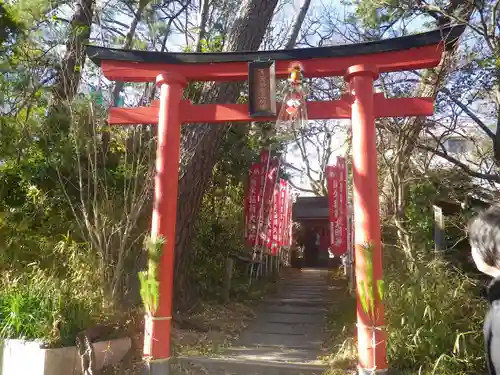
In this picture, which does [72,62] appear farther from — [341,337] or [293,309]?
[293,309]

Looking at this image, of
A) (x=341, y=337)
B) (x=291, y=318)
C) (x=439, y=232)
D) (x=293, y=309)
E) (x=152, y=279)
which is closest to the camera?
(x=152, y=279)

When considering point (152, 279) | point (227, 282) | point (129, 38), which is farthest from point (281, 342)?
point (129, 38)

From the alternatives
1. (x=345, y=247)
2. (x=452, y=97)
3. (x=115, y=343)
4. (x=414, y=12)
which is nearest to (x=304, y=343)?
(x=115, y=343)

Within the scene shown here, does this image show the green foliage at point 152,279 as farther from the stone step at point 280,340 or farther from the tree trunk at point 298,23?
the tree trunk at point 298,23

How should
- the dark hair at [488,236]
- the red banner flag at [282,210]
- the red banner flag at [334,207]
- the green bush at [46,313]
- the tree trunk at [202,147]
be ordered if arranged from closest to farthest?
the dark hair at [488,236]
the green bush at [46,313]
the tree trunk at [202,147]
the red banner flag at [334,207]
the red banner flag at [282,210]

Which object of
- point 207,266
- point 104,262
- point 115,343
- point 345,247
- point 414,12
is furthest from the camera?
point 345,247

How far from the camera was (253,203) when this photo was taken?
32.6 ft

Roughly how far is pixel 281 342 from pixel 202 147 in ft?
10.9

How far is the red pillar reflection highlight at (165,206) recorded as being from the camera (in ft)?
13.2

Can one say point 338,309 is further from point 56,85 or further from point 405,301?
point 56,85

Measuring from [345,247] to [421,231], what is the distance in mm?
2651

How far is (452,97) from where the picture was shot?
717 cm

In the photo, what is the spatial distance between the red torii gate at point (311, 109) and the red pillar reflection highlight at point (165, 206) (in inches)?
0.4

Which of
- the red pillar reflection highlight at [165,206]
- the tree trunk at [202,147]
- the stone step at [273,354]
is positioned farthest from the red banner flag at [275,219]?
the red pillar reflection highlight at [165,206]
